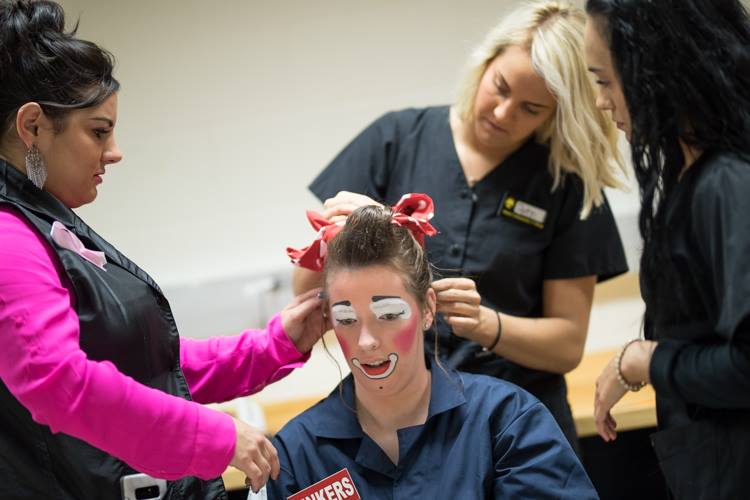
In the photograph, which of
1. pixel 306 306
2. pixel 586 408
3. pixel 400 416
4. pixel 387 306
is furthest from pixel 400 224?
pixel 586 408

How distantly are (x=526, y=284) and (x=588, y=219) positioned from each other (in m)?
0.23

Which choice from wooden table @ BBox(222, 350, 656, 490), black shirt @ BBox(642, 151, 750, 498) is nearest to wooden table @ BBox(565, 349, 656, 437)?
wooden table @ BBox(222, 350, 656, 490)

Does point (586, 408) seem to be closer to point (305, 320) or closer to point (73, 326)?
point (305, 320)

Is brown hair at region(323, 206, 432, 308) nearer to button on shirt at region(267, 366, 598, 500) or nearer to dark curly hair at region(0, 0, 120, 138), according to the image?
button on shirt at region(267, 366, 598, 500)

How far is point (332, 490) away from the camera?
5.64ft

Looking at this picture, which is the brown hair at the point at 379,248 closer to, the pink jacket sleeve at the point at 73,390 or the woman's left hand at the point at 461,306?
the woman's left hand at the point at 461,306

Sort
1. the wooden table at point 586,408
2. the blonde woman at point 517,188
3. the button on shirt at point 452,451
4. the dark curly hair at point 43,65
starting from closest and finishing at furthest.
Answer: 1. the dark curly hair at point 43,65
2. the button on shirt at point 452,451
3. the blonde woman at point 517,188
4. the wooden table at point 586,408

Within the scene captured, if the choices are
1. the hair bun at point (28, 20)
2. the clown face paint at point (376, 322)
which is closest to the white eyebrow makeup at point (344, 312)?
the clown face paint at point (376, 322)

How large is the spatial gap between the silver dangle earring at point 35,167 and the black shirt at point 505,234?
921mm

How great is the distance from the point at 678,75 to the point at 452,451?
0.86m

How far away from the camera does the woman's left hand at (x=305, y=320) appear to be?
1915mm

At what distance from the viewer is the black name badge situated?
2.14 m

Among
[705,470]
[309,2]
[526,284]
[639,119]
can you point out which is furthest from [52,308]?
[309,2]

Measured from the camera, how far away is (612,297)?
3297 millimetres
